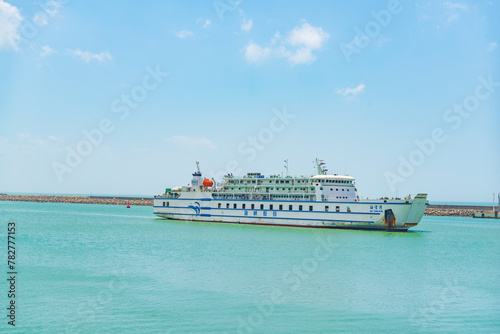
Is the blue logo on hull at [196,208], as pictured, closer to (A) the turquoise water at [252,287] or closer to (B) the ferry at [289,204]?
(B) the ferry at [289,204]

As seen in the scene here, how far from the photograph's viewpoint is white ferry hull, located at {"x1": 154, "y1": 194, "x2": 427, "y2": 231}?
46469 millimetres

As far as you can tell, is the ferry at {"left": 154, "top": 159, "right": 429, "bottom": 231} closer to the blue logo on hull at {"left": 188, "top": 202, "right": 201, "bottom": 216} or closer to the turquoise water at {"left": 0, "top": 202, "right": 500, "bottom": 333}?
the blue logo on hull at {"left": 188, "top": 202, "right": 201, "bottom": 216}

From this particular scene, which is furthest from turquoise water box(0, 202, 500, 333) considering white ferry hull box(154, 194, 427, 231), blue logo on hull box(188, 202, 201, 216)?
blue logo on hull box(188, 202, 201, 216)

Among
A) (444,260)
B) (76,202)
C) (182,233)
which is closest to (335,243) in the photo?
(444,260)

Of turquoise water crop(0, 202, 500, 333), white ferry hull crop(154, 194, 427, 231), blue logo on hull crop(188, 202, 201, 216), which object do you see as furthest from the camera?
blue logo on hull crop(188, 202, 201, 216)

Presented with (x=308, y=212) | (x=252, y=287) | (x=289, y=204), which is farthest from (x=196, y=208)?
(x=252, y=287)

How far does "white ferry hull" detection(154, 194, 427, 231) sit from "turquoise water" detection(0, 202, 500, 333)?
8.06 metres

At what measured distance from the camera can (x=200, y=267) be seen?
85.9 ft

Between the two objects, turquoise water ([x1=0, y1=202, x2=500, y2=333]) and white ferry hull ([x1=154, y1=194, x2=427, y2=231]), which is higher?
white ferry hull ([x1=154, y1=194, x2=427, y2=231])

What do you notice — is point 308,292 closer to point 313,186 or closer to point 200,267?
point 200,267

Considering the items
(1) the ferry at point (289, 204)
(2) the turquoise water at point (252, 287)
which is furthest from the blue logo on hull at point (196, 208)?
(2) the turquoise water at point (252, 287)

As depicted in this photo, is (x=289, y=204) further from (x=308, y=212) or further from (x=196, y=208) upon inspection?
(x=196, y=208)

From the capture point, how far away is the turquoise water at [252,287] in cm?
1614

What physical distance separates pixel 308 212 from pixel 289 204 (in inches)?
107
